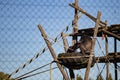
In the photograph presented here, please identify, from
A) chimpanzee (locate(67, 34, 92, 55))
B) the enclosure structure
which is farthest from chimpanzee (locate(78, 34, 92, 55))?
the enclosure structure

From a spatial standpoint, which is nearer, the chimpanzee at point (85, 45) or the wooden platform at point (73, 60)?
the wooden platform at point (73, 60)

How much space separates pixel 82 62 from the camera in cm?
1245

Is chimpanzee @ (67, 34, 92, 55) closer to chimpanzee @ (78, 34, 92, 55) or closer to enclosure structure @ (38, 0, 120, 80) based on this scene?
chimpanzee @ (78, 34, 92, 55)

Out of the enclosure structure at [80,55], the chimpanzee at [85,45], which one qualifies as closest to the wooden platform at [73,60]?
the enclosure structure at [80,55]

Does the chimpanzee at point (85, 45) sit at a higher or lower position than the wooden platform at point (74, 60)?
higher

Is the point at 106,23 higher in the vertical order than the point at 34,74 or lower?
higher

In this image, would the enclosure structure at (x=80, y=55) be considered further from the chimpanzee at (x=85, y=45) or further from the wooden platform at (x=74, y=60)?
the chimpanzee at (x=85, y=45)

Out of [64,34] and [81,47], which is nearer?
[81,47]

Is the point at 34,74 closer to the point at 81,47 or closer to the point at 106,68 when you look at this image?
the point at 81,47

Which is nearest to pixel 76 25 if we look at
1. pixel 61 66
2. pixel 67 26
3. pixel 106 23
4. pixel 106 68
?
pixel 67 26

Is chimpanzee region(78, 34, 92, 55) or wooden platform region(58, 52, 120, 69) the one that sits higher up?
chimpanzee region(78, 34, 92, 55)

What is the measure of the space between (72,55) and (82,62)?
1.69 ft

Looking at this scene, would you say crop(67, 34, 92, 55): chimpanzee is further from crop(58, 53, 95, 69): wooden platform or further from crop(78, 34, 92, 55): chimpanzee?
crop(58, 53, 95, 69): wooden platform

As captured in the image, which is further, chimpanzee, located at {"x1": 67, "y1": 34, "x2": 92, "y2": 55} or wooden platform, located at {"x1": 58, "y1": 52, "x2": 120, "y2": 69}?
chimpanzee, located at {"x1": 67, "y1": 34, "x2": 92, "y2": 55}
